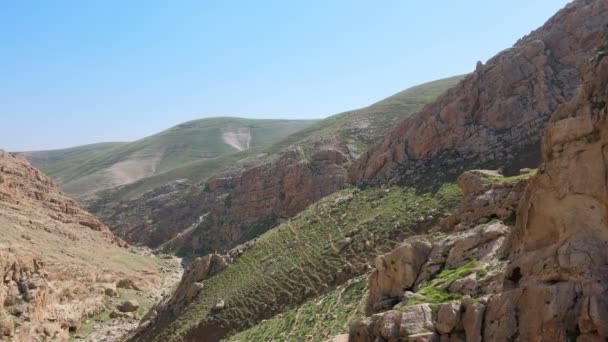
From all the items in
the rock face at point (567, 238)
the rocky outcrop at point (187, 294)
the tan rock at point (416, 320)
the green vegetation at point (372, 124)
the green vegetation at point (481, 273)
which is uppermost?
the green vegetation at point (372, 124)

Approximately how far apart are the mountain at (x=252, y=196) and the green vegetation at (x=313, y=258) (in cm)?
2459

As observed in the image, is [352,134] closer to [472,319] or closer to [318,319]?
[318,319]

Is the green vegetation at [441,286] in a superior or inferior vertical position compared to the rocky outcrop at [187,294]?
superior

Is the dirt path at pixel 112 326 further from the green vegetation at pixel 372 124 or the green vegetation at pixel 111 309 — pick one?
the green vegetation at pixel 372 124

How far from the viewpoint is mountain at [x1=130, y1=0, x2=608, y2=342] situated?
12.0 m

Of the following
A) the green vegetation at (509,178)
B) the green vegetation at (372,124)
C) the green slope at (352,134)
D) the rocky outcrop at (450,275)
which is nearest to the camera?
the rocky outcrop at (450,275)

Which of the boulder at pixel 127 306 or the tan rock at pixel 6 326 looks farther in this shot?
the boulder at pixel 127 306

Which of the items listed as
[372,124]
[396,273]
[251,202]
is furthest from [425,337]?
[372,124]

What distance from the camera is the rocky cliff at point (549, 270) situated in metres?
11.2

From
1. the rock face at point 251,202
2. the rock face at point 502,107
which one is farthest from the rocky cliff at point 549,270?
the rock face at point 251,202

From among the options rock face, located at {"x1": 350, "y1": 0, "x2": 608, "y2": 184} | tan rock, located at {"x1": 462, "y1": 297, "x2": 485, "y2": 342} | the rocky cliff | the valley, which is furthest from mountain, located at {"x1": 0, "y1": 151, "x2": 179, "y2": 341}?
tan rock, located at {"x1": 462, "y1": 297, "x2": 485, "y2": 342}

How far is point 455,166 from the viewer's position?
39.7 metres

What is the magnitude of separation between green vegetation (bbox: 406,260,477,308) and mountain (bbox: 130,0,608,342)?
0.21 feet

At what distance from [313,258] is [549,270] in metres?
27.6
